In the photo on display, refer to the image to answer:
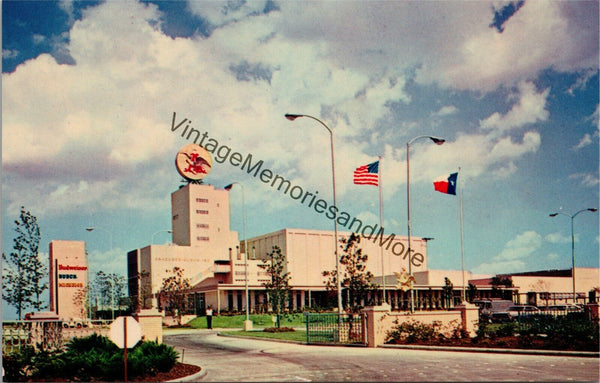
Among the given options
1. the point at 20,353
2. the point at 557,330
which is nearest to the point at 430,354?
the point at 557,330

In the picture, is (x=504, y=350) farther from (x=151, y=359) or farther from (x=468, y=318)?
(x=151, y=359)

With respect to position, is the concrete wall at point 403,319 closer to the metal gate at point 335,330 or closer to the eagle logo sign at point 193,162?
the metal gate at point 335,330

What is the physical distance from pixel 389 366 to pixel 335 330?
382 inches

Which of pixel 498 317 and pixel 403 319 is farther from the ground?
pixel 403 319

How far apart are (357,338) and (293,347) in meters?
2.87

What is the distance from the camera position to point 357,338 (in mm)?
25297

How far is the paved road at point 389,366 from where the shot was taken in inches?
552

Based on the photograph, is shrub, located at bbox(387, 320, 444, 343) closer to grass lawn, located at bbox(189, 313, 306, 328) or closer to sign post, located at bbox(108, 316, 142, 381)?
sign post, located at bbox(108, 316, 142, 381)

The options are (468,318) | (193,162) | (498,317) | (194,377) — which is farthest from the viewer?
(193,162)

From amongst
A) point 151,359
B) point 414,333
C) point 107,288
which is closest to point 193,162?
point 107,288

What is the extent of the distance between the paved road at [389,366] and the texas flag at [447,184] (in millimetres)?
13545

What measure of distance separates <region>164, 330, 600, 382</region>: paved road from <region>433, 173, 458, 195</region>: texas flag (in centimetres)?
1354

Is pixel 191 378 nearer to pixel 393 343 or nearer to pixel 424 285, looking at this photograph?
pixel 393 343

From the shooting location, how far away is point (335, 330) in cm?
2595
